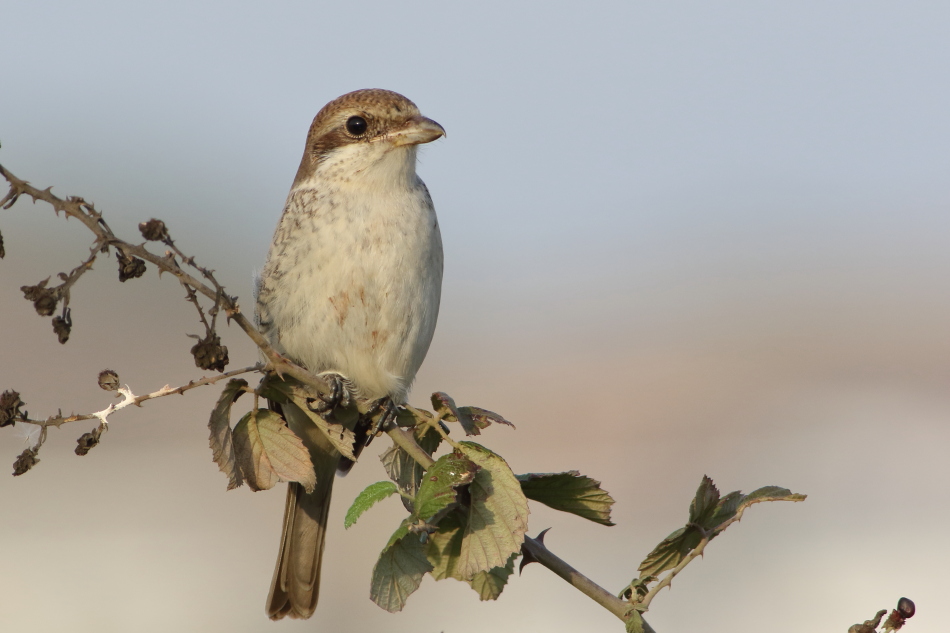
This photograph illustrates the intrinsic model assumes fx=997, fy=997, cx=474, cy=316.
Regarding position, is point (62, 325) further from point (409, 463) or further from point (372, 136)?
point (372, 136)

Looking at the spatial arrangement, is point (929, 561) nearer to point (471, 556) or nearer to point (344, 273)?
point (344, 273)

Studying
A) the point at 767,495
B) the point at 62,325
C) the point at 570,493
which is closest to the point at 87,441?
the point at 62,325

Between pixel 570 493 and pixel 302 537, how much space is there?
2407 mm

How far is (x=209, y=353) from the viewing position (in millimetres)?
2225

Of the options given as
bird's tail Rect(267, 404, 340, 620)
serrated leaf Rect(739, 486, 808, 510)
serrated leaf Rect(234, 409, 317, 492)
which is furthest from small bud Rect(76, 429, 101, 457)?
bird's tail Rect(267, 404, 340, 620)

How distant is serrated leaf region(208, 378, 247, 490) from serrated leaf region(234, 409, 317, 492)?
1.0 inches

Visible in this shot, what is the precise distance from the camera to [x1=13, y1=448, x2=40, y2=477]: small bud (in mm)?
1912

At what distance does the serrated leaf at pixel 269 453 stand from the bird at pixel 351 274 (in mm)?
1288

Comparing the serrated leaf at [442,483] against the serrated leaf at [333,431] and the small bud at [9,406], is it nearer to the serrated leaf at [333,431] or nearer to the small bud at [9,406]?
the serrated leaf at [333,431]

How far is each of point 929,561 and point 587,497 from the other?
351 inches

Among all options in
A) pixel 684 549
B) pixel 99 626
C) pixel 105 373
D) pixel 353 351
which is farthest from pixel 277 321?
pixel 99 626

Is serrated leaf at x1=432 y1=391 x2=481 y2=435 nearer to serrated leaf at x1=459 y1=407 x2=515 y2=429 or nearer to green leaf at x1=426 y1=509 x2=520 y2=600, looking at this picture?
serrated leaf at x1=459 y1=407 x2=515 y2=429

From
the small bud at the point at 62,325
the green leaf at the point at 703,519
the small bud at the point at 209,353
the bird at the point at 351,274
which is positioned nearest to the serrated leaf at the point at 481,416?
the green leaf at the point at 703,519

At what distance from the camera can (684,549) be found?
2.16 metres
